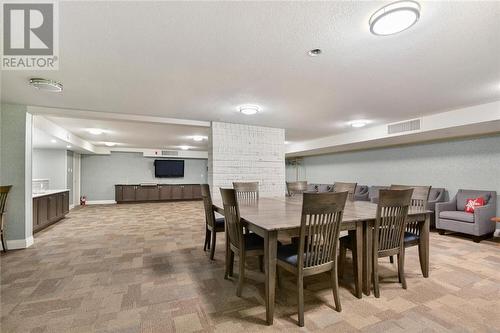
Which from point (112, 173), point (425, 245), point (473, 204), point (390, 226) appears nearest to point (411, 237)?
point (425, 245)

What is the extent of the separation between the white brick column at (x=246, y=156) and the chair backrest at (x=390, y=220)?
3.32 metres

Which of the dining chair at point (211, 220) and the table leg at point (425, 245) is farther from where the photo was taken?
the dining chair at point (211, 220)

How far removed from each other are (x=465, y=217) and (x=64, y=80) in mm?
6540

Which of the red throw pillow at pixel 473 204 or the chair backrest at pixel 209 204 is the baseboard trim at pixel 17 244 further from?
the red throw pillow at pixel 473 204

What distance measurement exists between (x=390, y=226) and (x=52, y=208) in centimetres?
688

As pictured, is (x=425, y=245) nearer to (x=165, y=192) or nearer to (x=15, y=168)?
(x=15, y=168)

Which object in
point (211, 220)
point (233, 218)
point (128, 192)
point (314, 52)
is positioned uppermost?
point (314, 52)

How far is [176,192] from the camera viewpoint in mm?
10555

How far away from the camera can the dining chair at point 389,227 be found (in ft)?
7.39

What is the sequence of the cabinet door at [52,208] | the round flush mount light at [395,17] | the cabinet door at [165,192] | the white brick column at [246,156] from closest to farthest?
the round flush mount light at [395,17]
the white brick column at [246,156]
the cabinet door at [52,208]
the cabinet door at [165,192]

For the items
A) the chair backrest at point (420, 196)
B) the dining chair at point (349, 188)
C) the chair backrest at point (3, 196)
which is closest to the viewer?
the chair backrest at point (420, 196)

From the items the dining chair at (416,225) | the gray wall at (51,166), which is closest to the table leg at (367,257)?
the dining chair at (416,225)

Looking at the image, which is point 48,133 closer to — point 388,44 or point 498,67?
point 388,44

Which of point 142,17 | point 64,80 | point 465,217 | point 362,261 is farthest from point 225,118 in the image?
point 465,217
